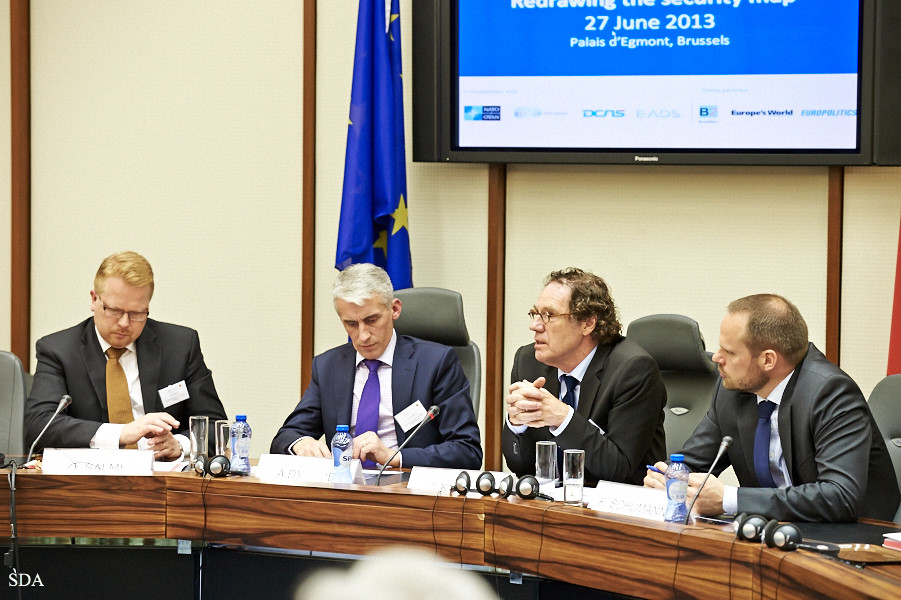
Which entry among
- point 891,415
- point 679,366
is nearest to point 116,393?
point 679,366

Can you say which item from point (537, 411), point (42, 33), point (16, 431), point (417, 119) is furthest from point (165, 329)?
point (42, 33)

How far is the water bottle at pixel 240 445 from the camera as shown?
116 inches

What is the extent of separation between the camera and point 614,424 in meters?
3.08

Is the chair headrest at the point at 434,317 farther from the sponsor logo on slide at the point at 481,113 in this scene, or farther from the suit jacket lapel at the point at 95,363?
the sponsor logo on slide at the point at 481,113

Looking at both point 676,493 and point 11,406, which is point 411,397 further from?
point 11,406

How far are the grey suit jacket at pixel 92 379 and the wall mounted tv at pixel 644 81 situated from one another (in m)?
1.66

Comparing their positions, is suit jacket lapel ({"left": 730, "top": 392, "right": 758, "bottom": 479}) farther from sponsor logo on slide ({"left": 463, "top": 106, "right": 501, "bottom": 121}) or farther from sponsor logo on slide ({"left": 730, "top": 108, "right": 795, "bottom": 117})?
sponsor logo on slide ({"left": 463, "top": 106, "right": 501, "bottom": 121})

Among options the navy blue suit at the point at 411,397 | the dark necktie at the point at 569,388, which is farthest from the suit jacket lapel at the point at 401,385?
the dark necktie at the point at 569,388

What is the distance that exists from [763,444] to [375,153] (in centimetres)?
248

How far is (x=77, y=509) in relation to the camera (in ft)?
9.41

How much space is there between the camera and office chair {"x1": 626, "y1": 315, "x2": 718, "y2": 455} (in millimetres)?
3682

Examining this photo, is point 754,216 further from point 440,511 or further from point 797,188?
point 440,511

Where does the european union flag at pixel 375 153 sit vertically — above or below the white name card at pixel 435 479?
above

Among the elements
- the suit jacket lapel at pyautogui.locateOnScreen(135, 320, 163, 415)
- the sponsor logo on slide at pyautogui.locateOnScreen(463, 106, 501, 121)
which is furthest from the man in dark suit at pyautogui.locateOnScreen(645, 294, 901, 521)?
the sponsor logo on slide at pyautogui.locateOnScreen(463, 106, 501, 121)
